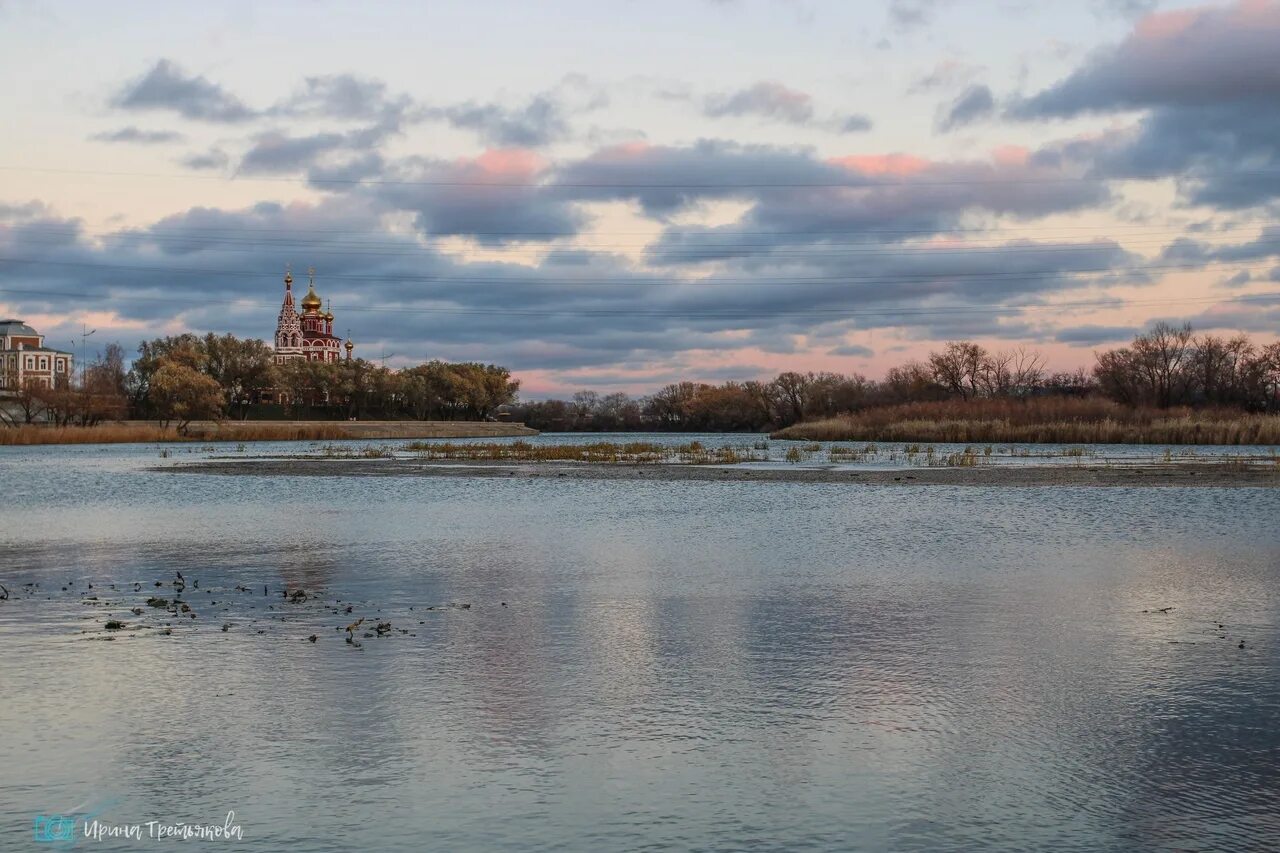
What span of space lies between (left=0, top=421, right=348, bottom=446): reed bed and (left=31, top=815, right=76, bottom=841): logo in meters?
91.7

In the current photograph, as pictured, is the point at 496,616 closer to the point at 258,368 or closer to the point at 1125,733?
the point at 1125,733

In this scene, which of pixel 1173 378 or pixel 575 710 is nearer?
pixel 575 710

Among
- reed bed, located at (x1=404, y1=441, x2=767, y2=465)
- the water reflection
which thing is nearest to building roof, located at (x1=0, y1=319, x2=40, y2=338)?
reed bed, located at (x1=404, y1=441, x2=767, y2=465)

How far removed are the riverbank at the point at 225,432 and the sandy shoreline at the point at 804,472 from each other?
38.1 m

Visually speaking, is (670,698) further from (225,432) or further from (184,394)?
(225,432)

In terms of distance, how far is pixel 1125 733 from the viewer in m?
8.52

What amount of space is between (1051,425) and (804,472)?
36646 mm

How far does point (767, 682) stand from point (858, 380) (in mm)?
122759

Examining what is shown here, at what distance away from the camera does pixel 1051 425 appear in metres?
77.4

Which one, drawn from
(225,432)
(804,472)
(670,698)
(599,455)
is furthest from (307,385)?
(670,698)

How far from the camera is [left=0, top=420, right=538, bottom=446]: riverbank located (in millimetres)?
90000

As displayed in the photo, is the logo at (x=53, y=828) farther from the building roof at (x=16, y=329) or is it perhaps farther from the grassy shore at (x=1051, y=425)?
the building roof at (x=16, y=329)

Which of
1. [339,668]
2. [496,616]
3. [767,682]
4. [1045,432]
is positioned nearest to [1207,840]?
[767,682]

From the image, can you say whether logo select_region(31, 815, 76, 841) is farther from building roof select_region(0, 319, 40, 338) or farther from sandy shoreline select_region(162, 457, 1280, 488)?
building roof select_region(0, 319, 40, 338)
